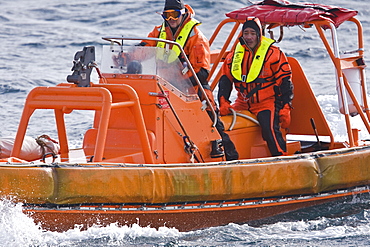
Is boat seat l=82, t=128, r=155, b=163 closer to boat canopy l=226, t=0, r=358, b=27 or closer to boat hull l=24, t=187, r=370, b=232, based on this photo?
boat hull l=24, t=187, r=370, b=232

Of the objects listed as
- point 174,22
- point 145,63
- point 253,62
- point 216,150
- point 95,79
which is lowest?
point 95,79

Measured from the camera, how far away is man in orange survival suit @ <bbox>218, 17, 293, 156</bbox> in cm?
668

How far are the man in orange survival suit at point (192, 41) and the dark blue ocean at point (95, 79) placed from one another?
3.00 feet

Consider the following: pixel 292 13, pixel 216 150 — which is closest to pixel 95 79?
pixel 292 13

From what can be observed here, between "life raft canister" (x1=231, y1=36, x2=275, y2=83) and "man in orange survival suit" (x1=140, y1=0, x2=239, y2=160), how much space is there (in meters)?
0.42

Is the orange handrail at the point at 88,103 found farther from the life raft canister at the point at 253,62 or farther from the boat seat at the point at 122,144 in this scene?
the life raft canister at the point at 253,62

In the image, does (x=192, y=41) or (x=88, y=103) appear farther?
(x=192, y=41)

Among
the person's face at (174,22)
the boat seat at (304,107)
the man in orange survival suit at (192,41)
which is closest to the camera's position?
the man in orange survival suit at (192,41)

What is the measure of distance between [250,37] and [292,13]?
1.56 feet

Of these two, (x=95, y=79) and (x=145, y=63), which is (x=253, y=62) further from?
(x=95, y=79)

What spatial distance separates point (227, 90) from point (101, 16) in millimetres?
10196

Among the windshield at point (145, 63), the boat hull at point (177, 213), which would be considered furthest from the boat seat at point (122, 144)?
the boat hull at point (177, 213)

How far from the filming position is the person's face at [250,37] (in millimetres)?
6625

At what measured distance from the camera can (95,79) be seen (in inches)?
490
